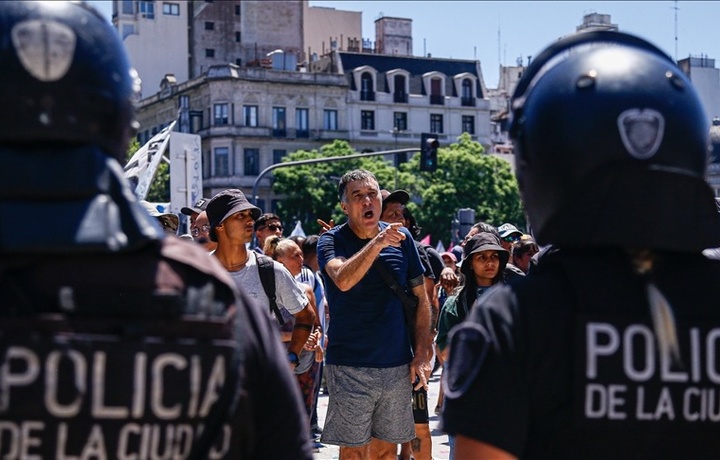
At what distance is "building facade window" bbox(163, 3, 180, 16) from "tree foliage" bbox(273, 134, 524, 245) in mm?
22410

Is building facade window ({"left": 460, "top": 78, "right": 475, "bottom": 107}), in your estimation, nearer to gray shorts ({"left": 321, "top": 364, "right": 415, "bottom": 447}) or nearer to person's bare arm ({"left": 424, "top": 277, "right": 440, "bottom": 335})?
person's bare arm ({"left": 424, "top": 277, "right": 440, "bottom": 335})

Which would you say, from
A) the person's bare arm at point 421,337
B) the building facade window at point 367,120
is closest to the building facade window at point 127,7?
the building facade window at point 367,120

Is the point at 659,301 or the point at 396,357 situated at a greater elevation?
the point at 659,301

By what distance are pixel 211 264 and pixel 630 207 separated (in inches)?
33.3

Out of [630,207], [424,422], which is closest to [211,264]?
[630,207]

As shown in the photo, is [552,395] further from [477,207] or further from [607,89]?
[477,207]

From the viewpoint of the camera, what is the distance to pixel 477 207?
69312 millimetres

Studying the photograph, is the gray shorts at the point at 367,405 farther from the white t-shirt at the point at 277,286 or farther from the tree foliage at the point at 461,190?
the tree foliage at the point at 461,190

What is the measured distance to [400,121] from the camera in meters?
80.6

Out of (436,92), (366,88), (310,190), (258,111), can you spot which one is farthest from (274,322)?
(436,92)

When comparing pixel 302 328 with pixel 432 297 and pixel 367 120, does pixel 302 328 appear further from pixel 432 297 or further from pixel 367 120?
pixel 367 120

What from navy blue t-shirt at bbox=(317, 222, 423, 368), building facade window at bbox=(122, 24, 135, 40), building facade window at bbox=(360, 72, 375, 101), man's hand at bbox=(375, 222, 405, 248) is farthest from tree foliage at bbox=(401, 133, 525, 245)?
man's hand at bbox=(375, 222, 405, 248)

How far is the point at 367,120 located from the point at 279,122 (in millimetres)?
6771

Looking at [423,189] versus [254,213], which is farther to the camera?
[423,189]
